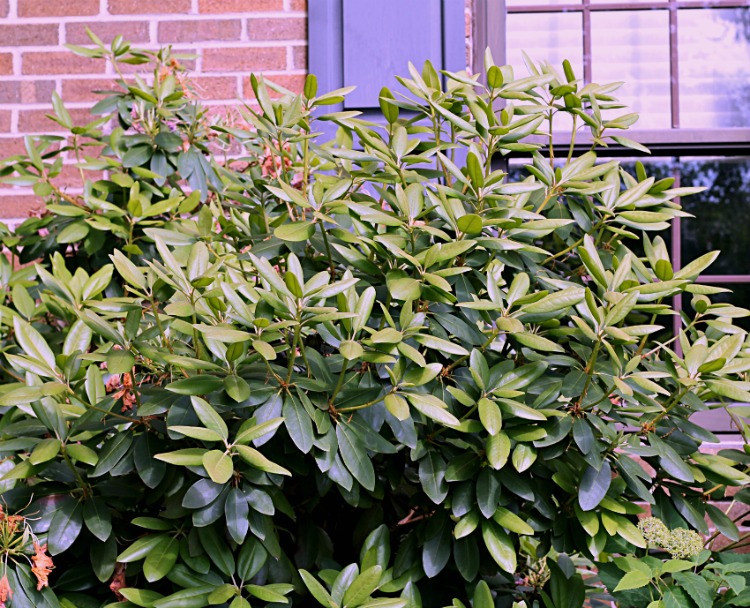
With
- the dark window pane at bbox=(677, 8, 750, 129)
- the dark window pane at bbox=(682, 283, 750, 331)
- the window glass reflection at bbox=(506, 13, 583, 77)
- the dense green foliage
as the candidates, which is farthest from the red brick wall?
the dark window pane at bbox=(682, 283, 750, 331)

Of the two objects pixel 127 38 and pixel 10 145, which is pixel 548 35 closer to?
pixel 127 38

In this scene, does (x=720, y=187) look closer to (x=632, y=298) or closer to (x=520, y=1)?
(x=520, y=1)

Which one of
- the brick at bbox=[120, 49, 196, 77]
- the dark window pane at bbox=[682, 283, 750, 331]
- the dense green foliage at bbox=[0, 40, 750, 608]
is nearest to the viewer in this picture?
the dense green foliage at bbox=[0, 40, 750, 608]

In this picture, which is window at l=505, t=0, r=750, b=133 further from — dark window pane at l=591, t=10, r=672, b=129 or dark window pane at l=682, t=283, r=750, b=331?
dark window pane at l=682, t=283, r=750, b=331

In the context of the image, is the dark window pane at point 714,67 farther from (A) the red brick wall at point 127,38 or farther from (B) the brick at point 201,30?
(B) the brick at point 201,30

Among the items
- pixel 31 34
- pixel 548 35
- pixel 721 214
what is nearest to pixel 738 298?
pixel 721 214

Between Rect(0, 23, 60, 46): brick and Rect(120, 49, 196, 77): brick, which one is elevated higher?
Rect(0, 23, 60, 46): brick

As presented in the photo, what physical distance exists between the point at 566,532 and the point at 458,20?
1641 mm

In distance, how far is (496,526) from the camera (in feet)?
3.99

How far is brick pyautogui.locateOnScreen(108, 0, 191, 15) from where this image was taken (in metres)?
2.38

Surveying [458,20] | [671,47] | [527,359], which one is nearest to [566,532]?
[527,359]

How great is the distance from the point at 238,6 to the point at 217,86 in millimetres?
266

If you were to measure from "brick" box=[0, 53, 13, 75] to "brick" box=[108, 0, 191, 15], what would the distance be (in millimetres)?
375

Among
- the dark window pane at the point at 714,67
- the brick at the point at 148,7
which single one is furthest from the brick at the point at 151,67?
the dark window pane at the point at 714,67
